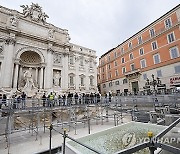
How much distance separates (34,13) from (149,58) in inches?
920

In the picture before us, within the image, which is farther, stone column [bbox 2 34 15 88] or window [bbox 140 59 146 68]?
window [bbox 140 59 146 68]

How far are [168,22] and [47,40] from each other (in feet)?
71.0

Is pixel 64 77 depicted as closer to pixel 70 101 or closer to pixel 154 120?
pixel 70 101

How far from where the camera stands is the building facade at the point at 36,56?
58.4ft

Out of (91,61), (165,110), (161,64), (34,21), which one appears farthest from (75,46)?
(165,110)

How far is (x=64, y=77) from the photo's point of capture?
23.1m

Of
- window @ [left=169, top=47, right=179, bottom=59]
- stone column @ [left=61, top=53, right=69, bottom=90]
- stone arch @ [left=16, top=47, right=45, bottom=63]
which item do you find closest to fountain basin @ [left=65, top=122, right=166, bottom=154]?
window @ [left=169, top=47, right=179, bottom=59]

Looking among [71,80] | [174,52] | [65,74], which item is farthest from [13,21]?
[174,52]

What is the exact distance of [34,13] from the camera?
21719 millimetres

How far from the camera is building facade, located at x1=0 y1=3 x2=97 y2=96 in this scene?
17797 millimetres

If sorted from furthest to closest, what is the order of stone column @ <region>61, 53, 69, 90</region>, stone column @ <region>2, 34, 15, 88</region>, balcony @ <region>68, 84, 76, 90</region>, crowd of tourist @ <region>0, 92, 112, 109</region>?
balcony @ <region>68, 84, 76, 90</region> < stone column @ <region>61, 53, 69, 90</region> < stone column @ <region>2, 34, 15, 88</region> < crowd of tourist @ <region>0, 92, 112, 109</region>

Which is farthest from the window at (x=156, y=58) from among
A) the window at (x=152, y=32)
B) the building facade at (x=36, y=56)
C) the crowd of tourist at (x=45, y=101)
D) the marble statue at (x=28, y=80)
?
the marble statue at (x=28, y=80)

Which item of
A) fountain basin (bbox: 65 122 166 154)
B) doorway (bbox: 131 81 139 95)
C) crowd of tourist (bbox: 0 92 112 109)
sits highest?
doorway (bbox: 131 81 139 95)

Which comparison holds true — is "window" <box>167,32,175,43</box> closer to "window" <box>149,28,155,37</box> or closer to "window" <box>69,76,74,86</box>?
"window" <box>149,28,155,37</box>
